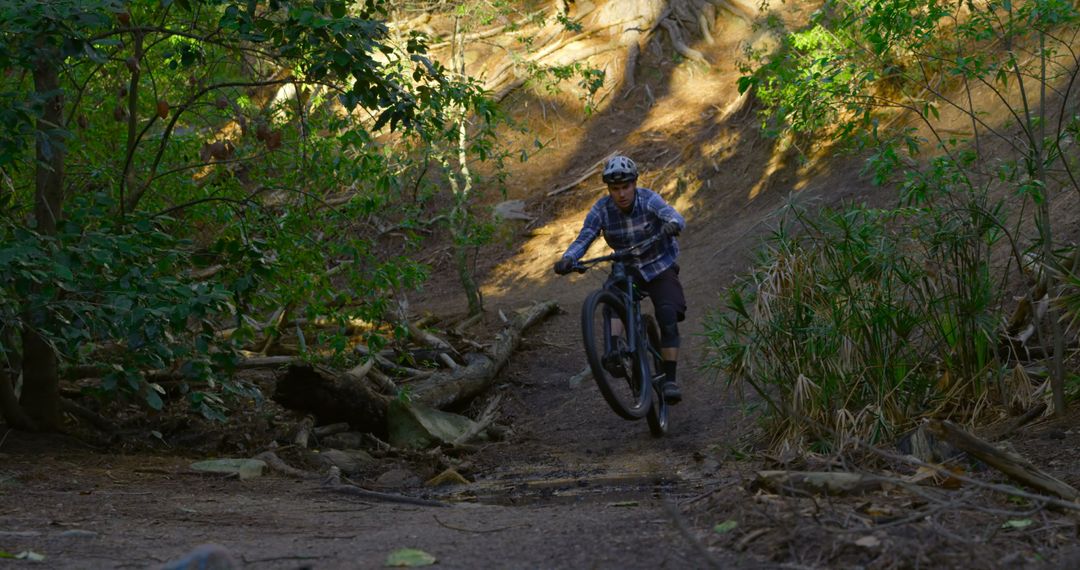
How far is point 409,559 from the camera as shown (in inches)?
136

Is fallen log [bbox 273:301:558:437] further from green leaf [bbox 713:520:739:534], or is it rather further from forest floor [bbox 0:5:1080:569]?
green leaf [bbox 713:520:739:534]

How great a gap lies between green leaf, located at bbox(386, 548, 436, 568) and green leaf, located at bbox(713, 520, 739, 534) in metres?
0.99

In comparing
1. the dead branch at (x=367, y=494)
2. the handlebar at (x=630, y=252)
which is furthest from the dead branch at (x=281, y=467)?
the handlebar at (x=630, y=252)

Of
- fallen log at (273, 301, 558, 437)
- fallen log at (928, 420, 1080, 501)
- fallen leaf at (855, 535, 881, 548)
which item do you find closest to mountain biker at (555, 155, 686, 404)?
fallen log at (273, 301, 558, 437)

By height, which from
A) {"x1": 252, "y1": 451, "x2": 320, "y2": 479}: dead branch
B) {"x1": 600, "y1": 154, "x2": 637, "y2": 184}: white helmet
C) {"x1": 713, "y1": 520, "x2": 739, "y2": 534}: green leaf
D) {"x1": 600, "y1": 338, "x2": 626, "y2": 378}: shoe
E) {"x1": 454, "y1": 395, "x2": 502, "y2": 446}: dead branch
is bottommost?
{"x1": 454, "y1": 395, "x2": 502, "y2": 446}: dead branch

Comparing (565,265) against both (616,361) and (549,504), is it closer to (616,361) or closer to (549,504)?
(616,361)

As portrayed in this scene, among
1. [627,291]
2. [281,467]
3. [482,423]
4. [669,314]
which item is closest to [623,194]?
[627,291]

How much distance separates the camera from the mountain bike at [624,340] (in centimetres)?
681

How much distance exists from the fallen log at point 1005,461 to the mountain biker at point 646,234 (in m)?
3.43

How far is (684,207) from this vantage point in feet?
57.7

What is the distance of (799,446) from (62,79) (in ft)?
19.4

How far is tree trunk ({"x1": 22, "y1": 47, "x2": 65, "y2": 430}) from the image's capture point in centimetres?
547

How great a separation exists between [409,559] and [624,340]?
12.8ft

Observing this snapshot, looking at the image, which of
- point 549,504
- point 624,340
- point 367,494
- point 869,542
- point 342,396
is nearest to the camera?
point 869,542
